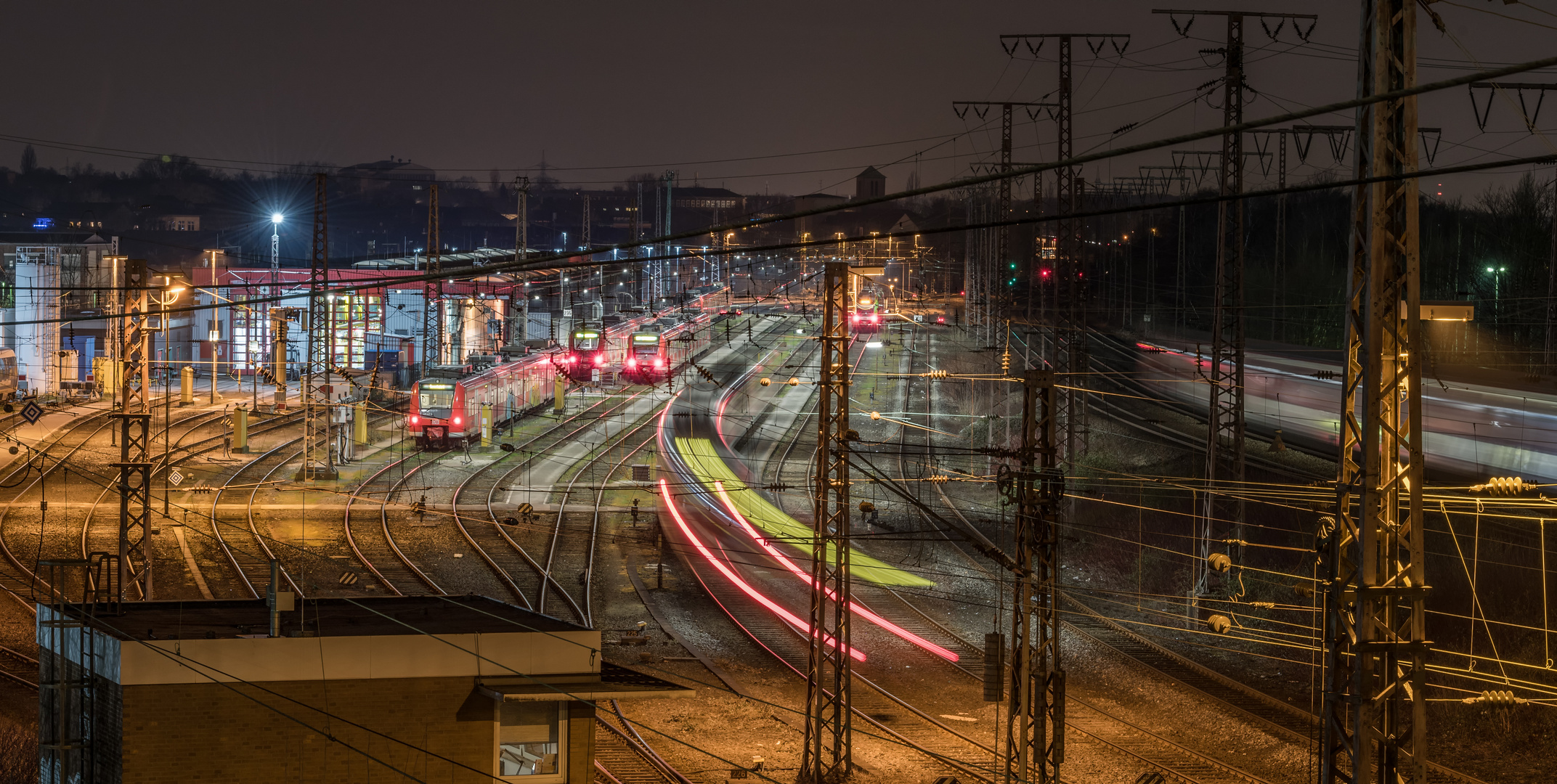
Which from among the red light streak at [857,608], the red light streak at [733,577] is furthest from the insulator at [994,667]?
the red light streak at [733,577]

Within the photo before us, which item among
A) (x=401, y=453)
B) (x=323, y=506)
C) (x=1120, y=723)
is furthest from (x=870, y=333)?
(x=1120, y=723)

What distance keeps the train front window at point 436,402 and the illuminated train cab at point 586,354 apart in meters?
9.36

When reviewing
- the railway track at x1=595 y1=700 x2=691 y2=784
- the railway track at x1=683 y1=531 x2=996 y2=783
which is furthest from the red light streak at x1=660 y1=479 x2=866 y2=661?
the railway track at x1=595 y1=700 x2=691 y2=784

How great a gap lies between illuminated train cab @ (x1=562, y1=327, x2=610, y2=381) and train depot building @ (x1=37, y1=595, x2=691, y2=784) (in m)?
32.5

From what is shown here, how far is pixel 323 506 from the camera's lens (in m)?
26.1

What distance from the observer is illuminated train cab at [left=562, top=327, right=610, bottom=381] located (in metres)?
43.3

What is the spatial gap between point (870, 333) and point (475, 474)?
27755 mm

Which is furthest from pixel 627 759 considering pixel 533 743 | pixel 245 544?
pixel 245 544

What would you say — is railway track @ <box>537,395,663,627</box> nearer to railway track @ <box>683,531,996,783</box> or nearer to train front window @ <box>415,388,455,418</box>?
railway track @ <box>683,531,996,783</box>

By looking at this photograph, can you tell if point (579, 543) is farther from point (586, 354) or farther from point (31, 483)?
point (586, 354)

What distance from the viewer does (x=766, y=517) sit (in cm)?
2700

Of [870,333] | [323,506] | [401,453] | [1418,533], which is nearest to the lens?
[1418,533]

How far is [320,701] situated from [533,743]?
68.6 inches

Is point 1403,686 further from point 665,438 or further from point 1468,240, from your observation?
point 1468,240
